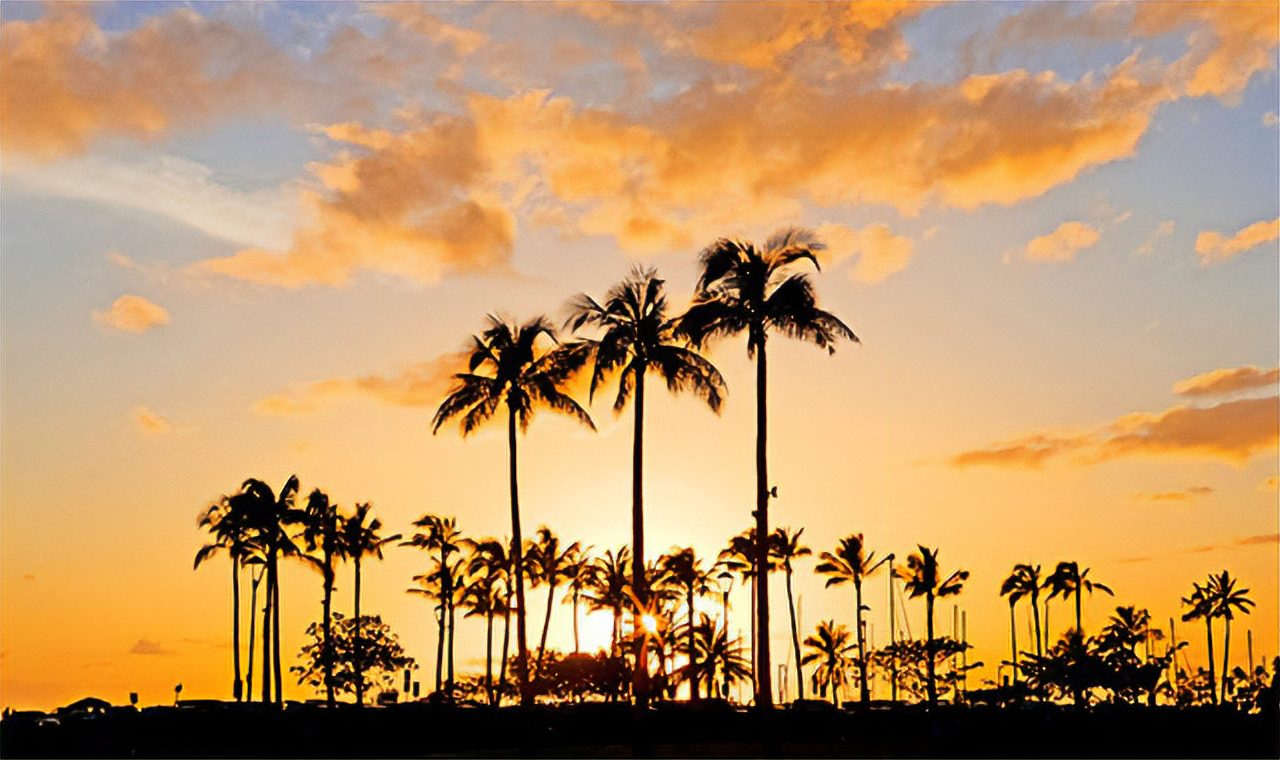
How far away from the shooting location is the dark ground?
164 feet

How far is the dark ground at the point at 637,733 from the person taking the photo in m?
49.9

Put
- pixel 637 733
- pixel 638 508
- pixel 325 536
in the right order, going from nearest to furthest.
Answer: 1. pixel 637 733
2. pixel 638 508
3. pixel 325 536

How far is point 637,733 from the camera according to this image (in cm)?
4991

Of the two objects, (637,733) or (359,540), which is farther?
(359,540)

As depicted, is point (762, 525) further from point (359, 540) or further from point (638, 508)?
point (359, 540)

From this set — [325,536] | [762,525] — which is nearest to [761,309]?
[762,525]

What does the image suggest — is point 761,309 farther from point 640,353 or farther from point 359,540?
point 359,540

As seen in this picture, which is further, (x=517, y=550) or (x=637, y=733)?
(x=517, y=550)

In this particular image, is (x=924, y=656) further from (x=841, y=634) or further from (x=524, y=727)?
(x=524, y=727)

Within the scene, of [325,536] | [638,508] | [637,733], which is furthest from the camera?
[325,536]

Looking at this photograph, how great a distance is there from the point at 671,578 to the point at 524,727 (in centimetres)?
5893

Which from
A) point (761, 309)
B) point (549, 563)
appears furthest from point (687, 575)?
point (761, 309)

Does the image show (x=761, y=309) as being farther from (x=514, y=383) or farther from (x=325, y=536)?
(x=325, y=536)

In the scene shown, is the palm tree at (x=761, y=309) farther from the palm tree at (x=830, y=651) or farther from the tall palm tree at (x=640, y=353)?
the palm tree at (x=830, y=651)
